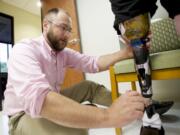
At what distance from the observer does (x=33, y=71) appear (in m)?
0.69

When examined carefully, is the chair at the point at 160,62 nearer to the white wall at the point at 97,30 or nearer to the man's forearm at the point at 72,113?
the man's forearm at the point at 72,113

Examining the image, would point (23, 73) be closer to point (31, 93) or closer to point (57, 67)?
point (31, 93)

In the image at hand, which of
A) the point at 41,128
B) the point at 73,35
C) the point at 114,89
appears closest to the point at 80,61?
the point at 114,89

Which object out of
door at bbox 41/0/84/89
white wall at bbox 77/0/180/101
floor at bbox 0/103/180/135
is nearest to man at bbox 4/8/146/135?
floor at bbox 0/103/180/135

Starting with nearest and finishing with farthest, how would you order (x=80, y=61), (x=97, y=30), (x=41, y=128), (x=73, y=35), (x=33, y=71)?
(x=33, y=71) → (x=41, y=128) → (x=80, y=61) → (x=97, y=30) → (x=73, y=35)

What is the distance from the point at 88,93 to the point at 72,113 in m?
0.67

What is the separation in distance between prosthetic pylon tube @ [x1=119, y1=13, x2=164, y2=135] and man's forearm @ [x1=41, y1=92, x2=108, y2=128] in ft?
0.66

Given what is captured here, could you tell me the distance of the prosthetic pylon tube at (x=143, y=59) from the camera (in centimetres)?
68

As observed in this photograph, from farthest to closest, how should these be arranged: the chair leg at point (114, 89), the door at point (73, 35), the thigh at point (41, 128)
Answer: the door at point (73, 35), the chair leg at point (114, 89), the thigh at point (41, 128)

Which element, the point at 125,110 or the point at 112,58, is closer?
the point at 125,110

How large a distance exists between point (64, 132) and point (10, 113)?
0.31 meters

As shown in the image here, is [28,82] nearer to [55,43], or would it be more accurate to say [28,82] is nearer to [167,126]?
[55,43]

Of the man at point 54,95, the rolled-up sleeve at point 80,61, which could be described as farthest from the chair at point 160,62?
the rolled-up sleeve at point 80,61

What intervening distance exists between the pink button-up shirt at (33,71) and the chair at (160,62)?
262 mm
